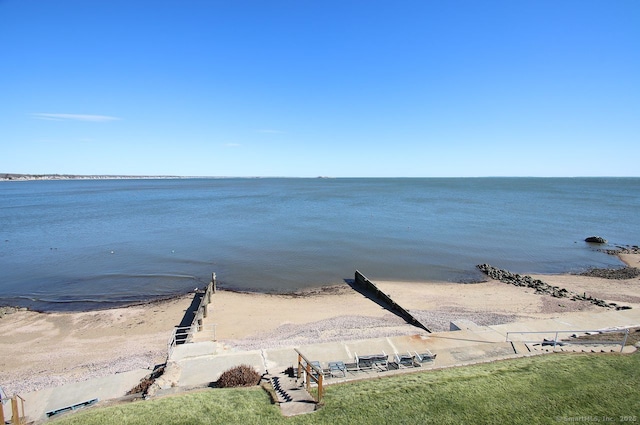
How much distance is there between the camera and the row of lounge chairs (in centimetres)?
1049

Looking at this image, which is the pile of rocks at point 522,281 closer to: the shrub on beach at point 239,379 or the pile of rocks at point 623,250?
the pile of rocks at point 623,250

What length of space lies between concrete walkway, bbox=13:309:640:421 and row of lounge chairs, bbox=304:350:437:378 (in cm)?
23

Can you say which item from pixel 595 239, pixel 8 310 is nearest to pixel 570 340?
pixel 8 310

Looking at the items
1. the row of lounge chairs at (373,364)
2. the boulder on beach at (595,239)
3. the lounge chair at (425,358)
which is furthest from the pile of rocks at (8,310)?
the boulder on beach at (595,239)

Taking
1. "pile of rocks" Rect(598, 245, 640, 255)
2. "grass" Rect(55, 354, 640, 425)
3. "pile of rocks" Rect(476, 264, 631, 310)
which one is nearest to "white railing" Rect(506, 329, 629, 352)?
"grass" Rect(55, 354, 640, 425)

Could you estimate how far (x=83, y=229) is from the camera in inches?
1869

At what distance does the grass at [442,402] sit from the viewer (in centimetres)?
730

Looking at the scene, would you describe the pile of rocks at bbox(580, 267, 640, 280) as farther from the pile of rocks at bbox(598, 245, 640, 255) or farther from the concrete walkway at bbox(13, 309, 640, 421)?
the concrete walkway at bbox(13, 309, 640, 421)

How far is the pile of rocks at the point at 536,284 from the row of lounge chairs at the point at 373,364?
1648 centimetres

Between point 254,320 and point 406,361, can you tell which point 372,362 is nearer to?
point 406,361

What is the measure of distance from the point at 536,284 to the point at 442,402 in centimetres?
2252

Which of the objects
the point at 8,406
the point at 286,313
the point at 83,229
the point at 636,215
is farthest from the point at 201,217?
the point at 636,215

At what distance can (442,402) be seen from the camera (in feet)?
25.6

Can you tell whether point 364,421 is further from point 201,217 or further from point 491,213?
point 491,213
